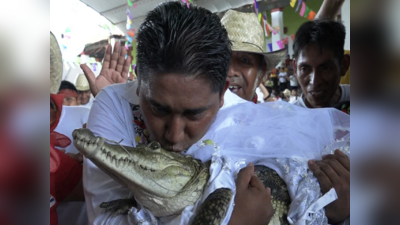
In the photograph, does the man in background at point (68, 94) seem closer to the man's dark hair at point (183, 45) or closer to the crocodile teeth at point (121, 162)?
the man's dark hair at point (183, 45)

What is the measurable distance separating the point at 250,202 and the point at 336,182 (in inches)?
13.4

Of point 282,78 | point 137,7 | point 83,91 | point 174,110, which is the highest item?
point 137,7

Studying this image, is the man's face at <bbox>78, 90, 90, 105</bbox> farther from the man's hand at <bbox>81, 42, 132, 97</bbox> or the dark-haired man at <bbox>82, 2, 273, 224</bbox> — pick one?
the dark-haired man at <bbox>82, 2, 273, 224</bbox>

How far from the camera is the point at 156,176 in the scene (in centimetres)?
81

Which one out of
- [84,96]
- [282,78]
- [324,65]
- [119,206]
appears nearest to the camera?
[119,206]

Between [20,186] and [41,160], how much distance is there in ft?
0.14

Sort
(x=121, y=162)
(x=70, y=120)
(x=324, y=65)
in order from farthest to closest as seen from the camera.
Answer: (x=70, y=120)
(x=324, y=65)
(x=121, y=162)

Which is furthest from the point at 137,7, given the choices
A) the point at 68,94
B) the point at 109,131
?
the point at 109,131

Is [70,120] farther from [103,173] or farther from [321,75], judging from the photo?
[321,75]

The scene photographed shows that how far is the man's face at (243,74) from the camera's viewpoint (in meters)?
1.86

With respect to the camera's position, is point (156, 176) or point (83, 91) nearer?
point (156, 176)

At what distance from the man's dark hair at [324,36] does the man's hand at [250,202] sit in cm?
121

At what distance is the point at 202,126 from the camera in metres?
1.01

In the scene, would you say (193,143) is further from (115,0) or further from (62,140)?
(115,0)
